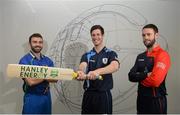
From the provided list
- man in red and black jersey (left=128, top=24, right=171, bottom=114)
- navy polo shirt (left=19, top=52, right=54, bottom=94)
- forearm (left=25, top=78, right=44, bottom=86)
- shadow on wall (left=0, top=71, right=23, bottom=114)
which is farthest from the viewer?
shadow on wall (left=0, top=71, right=23, bottom=114)

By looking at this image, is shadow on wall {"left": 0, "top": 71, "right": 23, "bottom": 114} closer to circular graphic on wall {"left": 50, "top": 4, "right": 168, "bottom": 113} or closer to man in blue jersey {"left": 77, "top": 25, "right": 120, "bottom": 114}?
circular graphic on wall {"left": 50, "top": 4, "right": 168, "bottom": 113}

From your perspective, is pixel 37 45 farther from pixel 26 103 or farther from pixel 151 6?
pixel 151 6

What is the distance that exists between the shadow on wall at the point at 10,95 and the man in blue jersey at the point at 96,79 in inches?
39.9

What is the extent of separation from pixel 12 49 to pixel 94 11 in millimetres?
1062

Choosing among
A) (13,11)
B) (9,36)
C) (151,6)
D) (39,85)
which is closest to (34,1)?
(13,11)

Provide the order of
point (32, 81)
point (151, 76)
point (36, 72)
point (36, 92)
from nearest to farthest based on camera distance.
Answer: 1. point (151, 76)
2. point (36, 72)
3. point (32, 81)
4. point (36, 92)

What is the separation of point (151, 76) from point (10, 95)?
1738 mm

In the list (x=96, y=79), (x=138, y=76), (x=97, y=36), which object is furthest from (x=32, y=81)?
(x=138, y=76)

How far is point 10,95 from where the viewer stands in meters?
3.15

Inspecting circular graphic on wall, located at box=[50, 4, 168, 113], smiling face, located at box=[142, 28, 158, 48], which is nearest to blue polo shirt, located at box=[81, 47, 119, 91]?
smiling face, located at box=[142, 28, 158, 48]

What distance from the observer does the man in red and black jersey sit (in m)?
2.27

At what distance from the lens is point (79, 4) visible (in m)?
3.09

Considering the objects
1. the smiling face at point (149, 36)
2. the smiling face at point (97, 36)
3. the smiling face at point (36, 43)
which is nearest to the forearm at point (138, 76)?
the smiling face at point (149, 36)

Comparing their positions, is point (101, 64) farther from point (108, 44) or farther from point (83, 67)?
point (108, 44)
